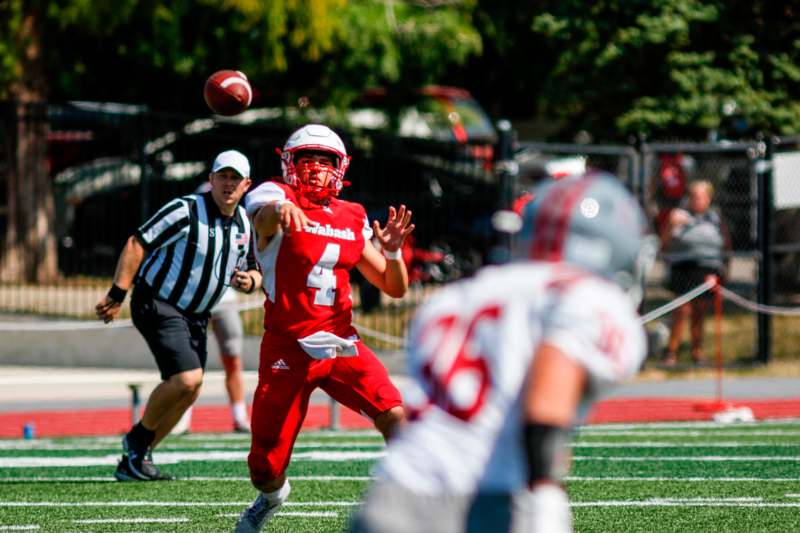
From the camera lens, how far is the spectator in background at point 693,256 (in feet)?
48.9

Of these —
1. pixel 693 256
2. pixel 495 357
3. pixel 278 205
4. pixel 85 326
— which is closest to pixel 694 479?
pixel 278 205

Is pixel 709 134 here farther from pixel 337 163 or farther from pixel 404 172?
pixel 337 163

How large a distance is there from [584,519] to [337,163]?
202 cm

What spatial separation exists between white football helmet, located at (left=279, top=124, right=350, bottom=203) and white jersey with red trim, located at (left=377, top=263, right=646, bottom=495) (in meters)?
2.90

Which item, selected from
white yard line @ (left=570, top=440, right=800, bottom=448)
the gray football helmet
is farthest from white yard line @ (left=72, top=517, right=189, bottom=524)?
the gray football helmet

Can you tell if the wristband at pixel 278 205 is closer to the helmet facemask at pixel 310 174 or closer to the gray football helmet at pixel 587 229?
the helmet facemask at pixel 310 174

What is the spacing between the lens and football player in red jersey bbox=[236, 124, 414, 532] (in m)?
6.17

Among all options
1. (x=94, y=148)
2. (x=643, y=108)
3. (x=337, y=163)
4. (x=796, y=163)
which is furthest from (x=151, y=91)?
(x=337, y=163)

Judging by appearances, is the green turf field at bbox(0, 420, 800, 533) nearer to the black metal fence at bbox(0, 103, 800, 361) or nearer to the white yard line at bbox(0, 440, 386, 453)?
the white yard line at bbox(0, 440, 386, 453)

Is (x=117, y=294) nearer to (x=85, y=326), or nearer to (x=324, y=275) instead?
(x=324, y=275)

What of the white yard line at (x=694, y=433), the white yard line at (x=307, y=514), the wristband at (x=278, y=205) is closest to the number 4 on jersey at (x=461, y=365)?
the wristband at (x=278, y=205)

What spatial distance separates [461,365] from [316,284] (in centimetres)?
293

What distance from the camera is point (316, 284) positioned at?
250 inches

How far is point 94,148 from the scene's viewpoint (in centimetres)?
1839
